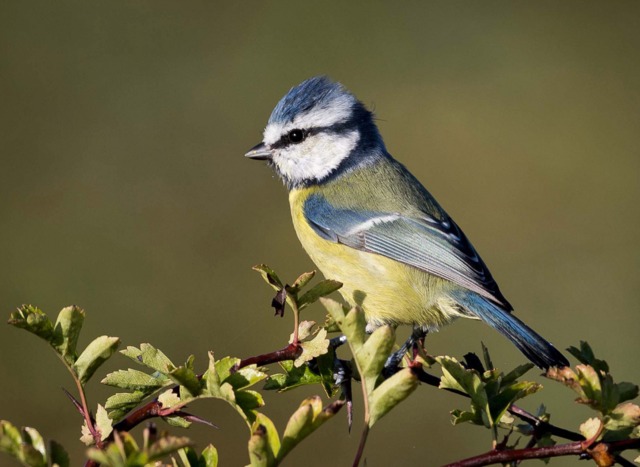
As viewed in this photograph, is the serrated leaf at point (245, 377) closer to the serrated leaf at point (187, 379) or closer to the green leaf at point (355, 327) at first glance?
the serrated leaf at point (187, 379)

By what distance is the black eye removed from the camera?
2.24 meters

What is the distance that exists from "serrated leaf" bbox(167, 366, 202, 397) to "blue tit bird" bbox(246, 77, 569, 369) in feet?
2.34

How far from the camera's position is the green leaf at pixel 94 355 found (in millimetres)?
906

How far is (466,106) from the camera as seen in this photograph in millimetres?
4648

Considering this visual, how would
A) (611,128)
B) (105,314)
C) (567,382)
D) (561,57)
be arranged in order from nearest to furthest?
1. (567,382)
2. (105,314)
3. (611,128)
4. (561,57)

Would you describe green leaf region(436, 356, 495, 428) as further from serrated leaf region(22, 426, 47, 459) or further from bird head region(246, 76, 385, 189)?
bird head region(246, 76, 385, 189)

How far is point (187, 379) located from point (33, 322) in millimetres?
192

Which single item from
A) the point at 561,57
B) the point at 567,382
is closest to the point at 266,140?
the point at 567,382

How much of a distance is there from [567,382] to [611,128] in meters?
3.99

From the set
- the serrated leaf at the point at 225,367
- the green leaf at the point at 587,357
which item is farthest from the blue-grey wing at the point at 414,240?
the serrated leaf at the point at 225,367

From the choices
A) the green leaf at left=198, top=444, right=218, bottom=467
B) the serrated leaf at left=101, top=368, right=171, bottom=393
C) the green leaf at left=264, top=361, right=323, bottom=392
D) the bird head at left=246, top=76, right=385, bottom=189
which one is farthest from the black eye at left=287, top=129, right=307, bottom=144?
the green leaf at left=198, top=444, right=218, bottom=467

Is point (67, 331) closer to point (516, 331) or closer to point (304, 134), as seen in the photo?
point (516, 331)

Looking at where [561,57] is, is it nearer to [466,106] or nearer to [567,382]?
[466,106]

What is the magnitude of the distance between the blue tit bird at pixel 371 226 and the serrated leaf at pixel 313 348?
554mm
